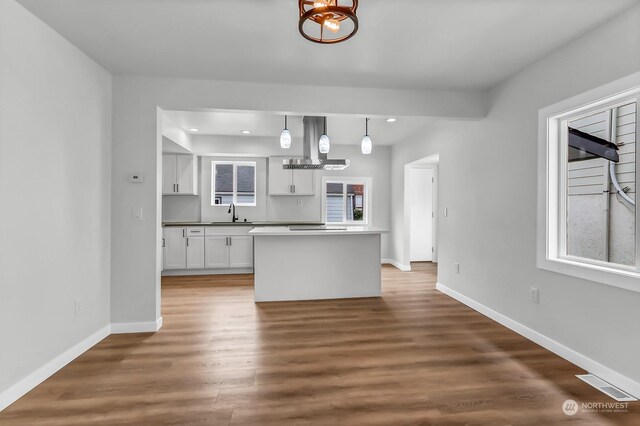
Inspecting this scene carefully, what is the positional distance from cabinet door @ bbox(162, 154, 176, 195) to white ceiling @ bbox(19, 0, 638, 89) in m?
3.12

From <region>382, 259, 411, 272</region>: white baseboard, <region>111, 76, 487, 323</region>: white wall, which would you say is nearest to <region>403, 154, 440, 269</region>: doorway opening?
<region>382, 259, 411, 272</region>: white baseboard

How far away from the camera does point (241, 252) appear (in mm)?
5797

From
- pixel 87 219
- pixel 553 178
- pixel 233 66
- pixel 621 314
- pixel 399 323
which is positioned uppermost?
pixel 233 66

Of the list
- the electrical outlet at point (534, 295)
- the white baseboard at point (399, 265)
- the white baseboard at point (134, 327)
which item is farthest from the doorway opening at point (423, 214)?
the white baseboard at point (134, 327)

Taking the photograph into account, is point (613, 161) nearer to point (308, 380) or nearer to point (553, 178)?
point (553, 178)

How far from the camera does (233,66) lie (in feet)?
9.30

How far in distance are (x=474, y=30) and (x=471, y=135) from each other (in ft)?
5.87

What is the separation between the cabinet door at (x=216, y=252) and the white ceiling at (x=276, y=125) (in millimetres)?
1935

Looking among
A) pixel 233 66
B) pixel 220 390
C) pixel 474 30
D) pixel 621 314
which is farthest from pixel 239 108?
pixel 621 314

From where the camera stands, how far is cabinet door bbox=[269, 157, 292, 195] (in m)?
6.27

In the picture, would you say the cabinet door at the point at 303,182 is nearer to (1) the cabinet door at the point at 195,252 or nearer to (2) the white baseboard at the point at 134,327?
(1) the cabinet door at the point at 195,252

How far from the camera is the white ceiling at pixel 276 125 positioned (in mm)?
4586

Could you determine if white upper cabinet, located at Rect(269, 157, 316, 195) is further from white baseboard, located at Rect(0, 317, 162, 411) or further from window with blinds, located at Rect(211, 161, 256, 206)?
white baseboard, located at Rect(0, 317, 162, 411)

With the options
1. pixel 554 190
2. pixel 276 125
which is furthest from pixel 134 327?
pixel 554 190
